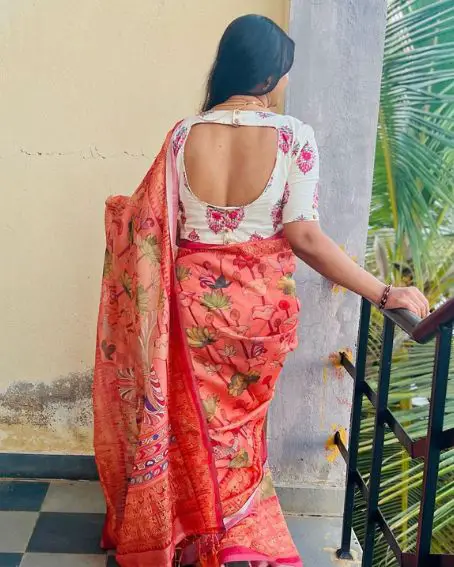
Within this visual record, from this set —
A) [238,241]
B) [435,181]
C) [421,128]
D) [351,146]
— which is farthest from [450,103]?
[238,241]

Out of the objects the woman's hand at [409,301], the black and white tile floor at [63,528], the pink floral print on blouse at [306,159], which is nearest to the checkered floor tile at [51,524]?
the black and white tile floor at [63,528]

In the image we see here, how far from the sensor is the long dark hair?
58.7 inches

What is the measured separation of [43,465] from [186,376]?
0.92 meters

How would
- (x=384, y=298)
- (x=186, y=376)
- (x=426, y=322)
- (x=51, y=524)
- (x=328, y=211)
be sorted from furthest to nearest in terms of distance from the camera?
(x=51, y=524), (x=328, y=211), (x=186, y=376), (x=384, y=298), (x=426, y=322)

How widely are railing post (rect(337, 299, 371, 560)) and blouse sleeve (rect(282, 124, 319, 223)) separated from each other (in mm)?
314

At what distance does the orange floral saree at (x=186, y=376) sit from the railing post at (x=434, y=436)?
1.87 ft

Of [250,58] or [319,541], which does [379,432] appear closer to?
[319,541]

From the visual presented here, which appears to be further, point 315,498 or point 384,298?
point 315,498

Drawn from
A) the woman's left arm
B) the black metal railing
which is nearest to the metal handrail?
the black metal railing

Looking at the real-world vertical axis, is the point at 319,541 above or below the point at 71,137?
below

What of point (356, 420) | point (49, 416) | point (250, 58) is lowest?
point (49, 416)

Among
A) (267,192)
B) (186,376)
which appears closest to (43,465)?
(186,376)

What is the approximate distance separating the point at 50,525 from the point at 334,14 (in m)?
1.71

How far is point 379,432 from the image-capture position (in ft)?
4.99
